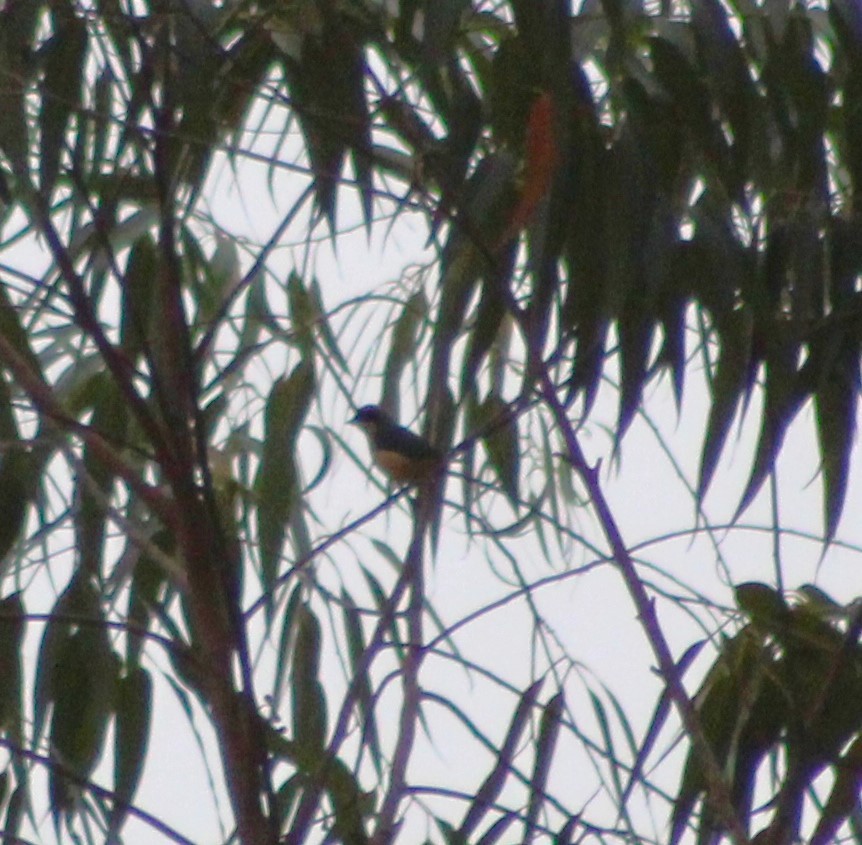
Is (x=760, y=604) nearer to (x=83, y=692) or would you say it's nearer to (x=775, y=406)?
(x=775, y=406)

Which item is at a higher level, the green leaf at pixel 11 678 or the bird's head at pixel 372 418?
the bird's head at pixel 372 418

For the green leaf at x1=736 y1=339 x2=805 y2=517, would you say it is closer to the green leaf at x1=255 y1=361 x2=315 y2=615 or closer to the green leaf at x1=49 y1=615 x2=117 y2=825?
the green leaf at x1=255 y1=361 x2=315 y2=615

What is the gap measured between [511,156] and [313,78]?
0.61ft

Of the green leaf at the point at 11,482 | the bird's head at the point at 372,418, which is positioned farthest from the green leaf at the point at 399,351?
the green leaf at the point at 11,482

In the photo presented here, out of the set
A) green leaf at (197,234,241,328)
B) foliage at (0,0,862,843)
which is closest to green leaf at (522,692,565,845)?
foliage at (0,0,862,843)

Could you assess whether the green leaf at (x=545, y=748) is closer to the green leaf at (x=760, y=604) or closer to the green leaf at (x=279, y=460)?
the green leaf at (x=760, y=604)

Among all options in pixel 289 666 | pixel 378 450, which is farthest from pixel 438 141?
pixel 378 450

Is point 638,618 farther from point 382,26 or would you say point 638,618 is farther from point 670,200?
point 382,26

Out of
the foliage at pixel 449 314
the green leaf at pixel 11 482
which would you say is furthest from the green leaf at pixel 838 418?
the green leaf at pixel 11 482

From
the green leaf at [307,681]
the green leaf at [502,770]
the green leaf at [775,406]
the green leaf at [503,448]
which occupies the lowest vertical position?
the green leaf at [502,770]

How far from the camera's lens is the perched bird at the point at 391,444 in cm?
169

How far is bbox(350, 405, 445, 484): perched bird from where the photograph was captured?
1691 millimetres

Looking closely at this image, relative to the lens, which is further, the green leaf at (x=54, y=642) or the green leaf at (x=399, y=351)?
the green leaf at (x=399, y=351)

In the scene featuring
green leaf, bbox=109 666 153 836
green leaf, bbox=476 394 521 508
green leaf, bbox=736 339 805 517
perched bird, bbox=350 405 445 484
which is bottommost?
green leaf, bbox=109 666 153 836
